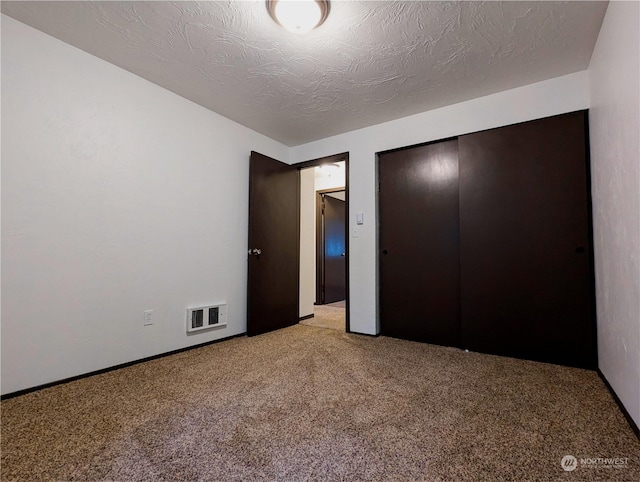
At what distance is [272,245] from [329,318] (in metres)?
1.44

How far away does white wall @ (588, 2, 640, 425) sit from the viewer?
145 cm

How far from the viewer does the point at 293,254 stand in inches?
152

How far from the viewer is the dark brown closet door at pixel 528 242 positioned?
234 cm

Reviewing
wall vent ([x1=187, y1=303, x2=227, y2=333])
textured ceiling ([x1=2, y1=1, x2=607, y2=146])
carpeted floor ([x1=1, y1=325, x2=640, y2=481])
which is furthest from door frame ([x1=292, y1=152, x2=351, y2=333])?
wall vent ([x1=187, y1=303, x2=227, y2=333])

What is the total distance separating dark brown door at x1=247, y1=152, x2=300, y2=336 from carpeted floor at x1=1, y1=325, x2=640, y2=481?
102cm

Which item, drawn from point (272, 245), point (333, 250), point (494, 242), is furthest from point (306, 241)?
point (494, 242)

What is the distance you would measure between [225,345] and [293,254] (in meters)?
1.39

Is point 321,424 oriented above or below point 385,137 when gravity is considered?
below

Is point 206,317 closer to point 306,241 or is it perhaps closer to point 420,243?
point 306,241

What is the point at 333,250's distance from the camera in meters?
5.89

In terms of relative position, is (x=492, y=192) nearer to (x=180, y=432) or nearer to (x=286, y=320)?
(x=286, y=320)

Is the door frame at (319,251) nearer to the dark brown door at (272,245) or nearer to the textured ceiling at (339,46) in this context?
the dark brown door at (272,245)

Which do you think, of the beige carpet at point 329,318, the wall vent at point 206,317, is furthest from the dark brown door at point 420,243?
the wall vent at point 206,317

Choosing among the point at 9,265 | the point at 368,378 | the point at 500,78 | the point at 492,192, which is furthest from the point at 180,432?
the point at 500,78
